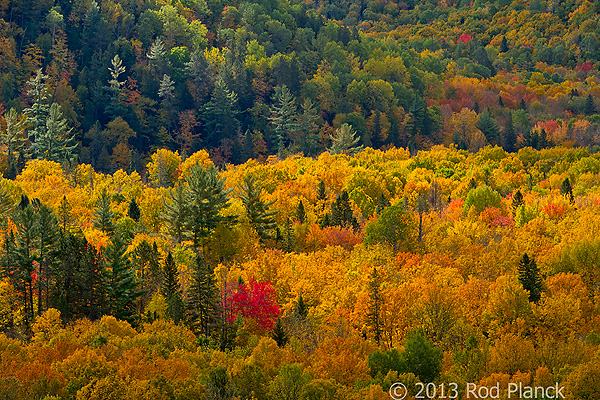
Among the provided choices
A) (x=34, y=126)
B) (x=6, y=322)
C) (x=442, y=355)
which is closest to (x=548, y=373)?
(x=442, y=355)

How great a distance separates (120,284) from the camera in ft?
276

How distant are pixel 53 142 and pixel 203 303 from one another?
11259cm

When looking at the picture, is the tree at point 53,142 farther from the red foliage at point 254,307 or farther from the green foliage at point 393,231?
the red foliage at point 254,307

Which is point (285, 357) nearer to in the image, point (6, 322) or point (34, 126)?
point (6, 322)

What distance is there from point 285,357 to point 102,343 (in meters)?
17.0

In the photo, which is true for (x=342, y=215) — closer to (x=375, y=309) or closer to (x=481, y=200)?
(x=481, y=200)

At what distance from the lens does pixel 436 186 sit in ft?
453

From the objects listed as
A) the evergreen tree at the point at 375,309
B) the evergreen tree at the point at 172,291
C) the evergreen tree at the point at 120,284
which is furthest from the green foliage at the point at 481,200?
the evergreen tree at the point at 120,284

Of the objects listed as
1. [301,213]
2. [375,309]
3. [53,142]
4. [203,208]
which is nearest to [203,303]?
[375,309]

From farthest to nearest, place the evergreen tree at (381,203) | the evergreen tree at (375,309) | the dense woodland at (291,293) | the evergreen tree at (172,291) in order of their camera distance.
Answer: the evergreen tree at (381,203)
the evergreen tree at (172,291)
the evergreen tree at (375,309)
the dense woodland at (291,293)

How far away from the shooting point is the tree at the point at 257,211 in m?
105

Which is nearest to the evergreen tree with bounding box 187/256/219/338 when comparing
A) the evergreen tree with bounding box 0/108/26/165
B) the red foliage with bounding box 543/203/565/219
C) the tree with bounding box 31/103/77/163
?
the red foliage with bounding box 543/203/565/219

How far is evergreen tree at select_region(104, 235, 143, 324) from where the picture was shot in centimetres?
8356

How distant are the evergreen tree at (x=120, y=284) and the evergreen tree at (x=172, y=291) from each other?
2.96m
